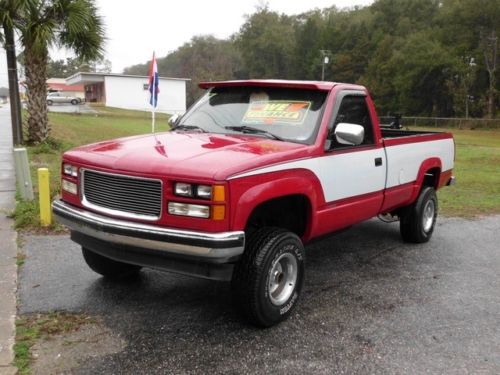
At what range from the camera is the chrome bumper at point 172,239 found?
133 inches

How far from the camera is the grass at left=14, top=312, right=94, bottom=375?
135 inches

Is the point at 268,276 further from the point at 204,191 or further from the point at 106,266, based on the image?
the point at 106,266

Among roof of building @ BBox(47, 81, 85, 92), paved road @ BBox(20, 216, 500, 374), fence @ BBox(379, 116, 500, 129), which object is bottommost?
fence @ BBox(379, 116, 500, 129)

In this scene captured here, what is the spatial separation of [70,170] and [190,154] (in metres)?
1.12

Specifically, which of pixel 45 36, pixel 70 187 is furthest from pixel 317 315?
pixel 45 36

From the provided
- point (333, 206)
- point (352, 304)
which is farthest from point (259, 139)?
point (352, 304)

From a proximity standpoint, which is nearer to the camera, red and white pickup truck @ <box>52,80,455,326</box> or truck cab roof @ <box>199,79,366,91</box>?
red and white pickup truck @ <box>52,80,455,326</box>

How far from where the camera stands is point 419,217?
6.30 metres

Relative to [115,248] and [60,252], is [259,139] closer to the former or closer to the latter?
[115,248]

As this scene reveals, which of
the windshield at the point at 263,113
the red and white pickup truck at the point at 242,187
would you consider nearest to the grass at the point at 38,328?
the red and white pickup truck at the point at 242,187

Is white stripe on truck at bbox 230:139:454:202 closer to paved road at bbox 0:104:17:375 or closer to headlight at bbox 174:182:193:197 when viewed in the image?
headlight at bbox 174:182:193:197

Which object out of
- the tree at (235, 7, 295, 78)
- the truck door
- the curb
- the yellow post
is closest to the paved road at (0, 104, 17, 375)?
the curb

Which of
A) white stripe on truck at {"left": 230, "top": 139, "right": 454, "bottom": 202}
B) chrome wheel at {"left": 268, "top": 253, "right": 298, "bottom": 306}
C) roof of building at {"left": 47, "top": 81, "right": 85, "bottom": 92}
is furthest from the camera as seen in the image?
roof of building at {"left": 47, "top": 81, "right": 85, "bottom": 92}

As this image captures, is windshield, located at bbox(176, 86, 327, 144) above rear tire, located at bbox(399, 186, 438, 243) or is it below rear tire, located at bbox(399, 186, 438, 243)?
above
